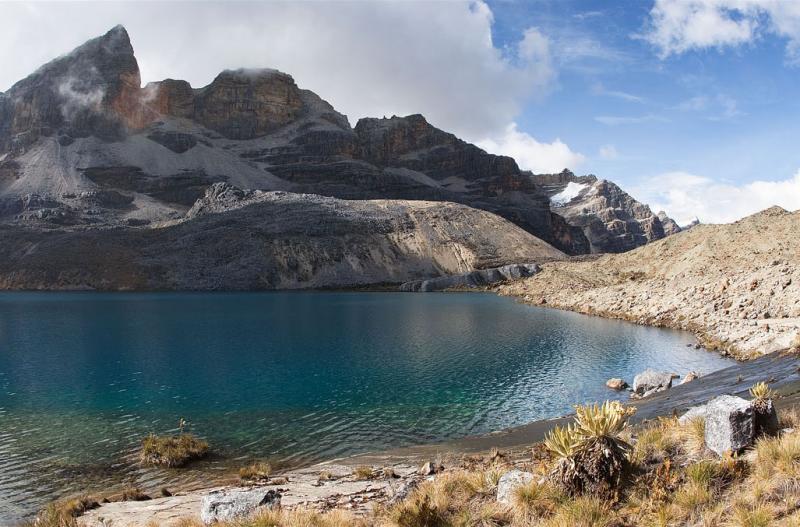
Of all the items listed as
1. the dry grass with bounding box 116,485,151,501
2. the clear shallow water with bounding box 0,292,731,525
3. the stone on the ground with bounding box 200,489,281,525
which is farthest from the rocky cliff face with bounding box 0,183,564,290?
the stone on the ground with bounding box 200,489,281,525

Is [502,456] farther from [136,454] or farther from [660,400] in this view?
[136,454]

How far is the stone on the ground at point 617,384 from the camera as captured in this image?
27938mm

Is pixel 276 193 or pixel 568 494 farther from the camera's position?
pixel 276 193

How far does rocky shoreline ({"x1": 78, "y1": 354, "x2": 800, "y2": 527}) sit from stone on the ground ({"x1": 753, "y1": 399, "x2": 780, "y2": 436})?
4.83 m

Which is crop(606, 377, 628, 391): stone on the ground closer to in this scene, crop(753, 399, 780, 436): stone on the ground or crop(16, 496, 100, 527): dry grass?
crop(753, 399, 780, 436): stone on the ground

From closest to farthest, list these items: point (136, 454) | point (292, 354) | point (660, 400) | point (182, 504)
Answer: point (182, 504)
point (136, 454)
point (660, 400)
point (292, 354)

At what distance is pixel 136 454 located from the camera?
18922mm

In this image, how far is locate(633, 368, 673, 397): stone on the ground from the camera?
84.8 feet

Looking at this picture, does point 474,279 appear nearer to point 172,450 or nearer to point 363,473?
point 172,450

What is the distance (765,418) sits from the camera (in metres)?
9.45

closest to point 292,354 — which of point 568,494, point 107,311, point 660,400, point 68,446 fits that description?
point 68,446

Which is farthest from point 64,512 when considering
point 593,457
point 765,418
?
point 765,418

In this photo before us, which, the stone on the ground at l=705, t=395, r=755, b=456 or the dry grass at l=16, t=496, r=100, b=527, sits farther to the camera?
the dry grass at l=16, t=496, r=100, b=527

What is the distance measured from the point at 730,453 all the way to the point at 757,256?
66.9 meters
